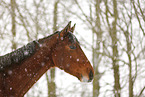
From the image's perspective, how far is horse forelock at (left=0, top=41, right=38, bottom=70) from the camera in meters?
2.51

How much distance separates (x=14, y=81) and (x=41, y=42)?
2.49 feet

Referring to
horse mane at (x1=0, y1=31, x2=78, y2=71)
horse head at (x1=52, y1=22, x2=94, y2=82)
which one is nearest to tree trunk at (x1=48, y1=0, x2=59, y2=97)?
horse head at (x1=52, y1=22, x2=94, y2=82)

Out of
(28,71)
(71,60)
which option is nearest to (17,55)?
(28,71)

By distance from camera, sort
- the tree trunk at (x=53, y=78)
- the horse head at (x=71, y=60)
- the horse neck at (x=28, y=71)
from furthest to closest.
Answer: the tree trunk at (x=53, y=78) < the horse head at (x=71, y=60) < the horse neck at (x=28, y=71)

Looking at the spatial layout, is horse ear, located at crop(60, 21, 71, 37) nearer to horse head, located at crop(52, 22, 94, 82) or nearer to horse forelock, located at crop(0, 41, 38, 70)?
horse head, located at crop(52, 22, 94, 82)

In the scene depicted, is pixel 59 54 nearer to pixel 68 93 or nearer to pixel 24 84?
pixel 24 84

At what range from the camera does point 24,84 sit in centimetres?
259

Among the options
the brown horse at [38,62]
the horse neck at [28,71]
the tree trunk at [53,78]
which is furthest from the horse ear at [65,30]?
the tree trunk at [53,78]

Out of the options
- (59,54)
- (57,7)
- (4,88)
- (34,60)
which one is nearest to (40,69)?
(34,60)

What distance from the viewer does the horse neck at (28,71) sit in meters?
2.50

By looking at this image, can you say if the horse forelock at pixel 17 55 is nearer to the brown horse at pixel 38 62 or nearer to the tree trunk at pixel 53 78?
the brown horse at pixel 38 62

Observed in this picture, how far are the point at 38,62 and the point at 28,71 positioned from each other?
21 cm

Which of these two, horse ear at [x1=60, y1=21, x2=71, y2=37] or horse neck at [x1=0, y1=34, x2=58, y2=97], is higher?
horse ear at [x1=60, y1=21, x2=71, y2=37]

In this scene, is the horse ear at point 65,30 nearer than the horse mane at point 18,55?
No
